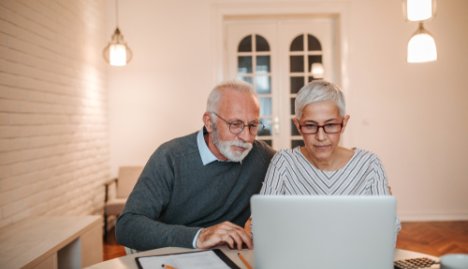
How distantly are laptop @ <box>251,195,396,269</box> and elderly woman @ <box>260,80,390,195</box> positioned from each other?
73cm

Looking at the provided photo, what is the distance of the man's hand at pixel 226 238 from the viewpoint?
1.42 meters

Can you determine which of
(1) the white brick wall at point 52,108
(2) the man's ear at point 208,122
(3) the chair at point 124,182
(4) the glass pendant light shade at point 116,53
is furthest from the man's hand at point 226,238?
(4) the glass pendant light shade at point 116,53

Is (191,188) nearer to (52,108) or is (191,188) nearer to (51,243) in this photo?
(51,243)

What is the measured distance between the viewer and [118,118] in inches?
204

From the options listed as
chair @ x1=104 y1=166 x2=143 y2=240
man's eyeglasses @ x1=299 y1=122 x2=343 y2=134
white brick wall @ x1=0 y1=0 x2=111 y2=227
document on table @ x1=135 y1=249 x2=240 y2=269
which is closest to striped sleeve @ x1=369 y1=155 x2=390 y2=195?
man's eyeglasses @ x1=299 y1=122 x2=343 y2=134

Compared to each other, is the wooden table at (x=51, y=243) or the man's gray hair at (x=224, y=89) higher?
the man's gray hair at (x=224, y=89)

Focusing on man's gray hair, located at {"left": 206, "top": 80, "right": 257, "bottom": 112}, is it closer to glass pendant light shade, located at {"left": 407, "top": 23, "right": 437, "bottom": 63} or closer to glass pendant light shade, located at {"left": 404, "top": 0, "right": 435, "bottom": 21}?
glass pendant light shade, located at {"left": 404, "top": 0, "right": 435, "bottom": 21}

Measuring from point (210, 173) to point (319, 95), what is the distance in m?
0.61

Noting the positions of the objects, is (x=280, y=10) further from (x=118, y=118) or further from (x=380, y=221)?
(x=380, y=221)

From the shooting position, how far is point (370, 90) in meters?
5.13

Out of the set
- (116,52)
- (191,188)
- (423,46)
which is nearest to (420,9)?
(423,46)

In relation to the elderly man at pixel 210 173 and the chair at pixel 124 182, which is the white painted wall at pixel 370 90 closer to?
the chair at pixel 124 182

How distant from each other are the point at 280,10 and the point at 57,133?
9.59 ft

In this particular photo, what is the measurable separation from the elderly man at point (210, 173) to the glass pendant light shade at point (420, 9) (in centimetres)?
182
